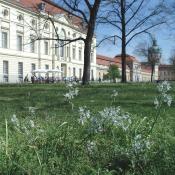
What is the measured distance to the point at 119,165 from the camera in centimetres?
377

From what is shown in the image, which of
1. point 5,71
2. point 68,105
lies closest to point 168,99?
point 68,105

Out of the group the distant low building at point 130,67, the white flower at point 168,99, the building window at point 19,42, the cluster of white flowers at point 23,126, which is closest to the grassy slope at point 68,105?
the cluster of white flowers at point 23,126

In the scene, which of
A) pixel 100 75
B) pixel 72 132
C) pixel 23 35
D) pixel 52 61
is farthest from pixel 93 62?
pixel 72 132

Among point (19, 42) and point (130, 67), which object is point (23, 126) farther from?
point (130, 67)

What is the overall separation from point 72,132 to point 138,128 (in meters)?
0.76

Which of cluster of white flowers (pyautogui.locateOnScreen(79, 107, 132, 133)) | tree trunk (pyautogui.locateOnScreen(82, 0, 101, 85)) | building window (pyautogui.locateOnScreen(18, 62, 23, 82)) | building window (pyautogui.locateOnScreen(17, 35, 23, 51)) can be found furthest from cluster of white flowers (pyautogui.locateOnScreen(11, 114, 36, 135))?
building window (pyautogui.locateOnScreen(17, 35, 23, 51))

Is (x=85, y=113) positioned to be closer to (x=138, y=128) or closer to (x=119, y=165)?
(x=119, y=165)

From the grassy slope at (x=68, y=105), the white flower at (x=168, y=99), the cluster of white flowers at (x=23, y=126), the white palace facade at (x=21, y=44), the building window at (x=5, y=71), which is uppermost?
the white palace facade at (x=21, y=44)

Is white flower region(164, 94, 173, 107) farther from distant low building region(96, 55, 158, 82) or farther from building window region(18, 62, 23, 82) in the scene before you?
distant low building region(96, 55, 158, 82)

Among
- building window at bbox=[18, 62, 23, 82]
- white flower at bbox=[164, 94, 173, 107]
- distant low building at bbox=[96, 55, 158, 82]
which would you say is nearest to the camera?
white flower at bbox=[164, 94, 173, 107]

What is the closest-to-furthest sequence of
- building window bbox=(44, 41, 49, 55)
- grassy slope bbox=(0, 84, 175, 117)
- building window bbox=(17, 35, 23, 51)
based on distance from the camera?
grassy slope bbox=(0, 84, 175, 117), building window bbox=(17, 35, 23, 51), building window bbox=(44, 41, 49, 55)

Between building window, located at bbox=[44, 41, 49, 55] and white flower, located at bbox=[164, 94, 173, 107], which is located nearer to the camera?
white flower, located at bbox=[164, 94, 173, 107]

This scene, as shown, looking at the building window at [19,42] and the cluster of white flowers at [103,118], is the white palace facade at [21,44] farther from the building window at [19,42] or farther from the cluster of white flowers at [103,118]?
the cluster of white flowers at [103,118]

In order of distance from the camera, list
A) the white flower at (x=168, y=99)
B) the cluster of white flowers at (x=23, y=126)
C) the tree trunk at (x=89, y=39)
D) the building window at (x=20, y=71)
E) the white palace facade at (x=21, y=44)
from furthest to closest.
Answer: the building window at (x=20, y=71), the white palace facade at (x=21, y=44), the tree trunk at (x=89, y=39), the cluster of white flowers at (x=23, y=126), the white flower at (x=168, y=99)
